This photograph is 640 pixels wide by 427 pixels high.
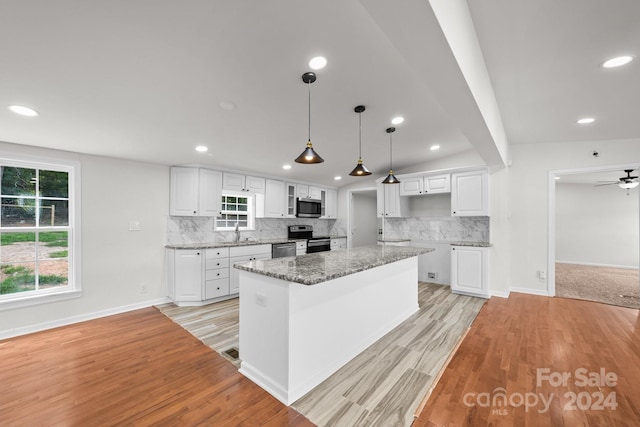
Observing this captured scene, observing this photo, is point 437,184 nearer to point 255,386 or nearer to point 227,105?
point 227,105

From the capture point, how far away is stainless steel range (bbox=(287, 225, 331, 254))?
18.2 feet

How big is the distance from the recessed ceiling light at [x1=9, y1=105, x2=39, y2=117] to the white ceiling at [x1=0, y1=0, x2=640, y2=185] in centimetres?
6

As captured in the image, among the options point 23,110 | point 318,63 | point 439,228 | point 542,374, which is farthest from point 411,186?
point 23,110

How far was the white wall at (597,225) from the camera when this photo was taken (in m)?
6.52

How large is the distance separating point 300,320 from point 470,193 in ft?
12.7

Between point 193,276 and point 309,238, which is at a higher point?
point 309,238

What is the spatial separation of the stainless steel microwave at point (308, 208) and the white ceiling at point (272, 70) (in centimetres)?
220

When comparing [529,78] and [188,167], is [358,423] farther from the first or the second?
[188,167]

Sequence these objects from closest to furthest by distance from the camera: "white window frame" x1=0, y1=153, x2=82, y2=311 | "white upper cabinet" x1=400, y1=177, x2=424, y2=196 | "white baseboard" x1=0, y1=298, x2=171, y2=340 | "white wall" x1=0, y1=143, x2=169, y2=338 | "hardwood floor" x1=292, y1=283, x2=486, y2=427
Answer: "hardwood floor" x1=292, y1=283, x2=486, y2=427, "white baseboard" x1=0, y1=298, x2=171, y2=340, "white window frame" x1=0, y1=153, x2=82, y2=311, "white wall" x1=0, y1=143, x2=169, y2=338, "white upper cabinet" x1=400, y1=177, x2=424, y2=196

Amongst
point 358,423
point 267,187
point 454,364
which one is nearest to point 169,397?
point 358,423

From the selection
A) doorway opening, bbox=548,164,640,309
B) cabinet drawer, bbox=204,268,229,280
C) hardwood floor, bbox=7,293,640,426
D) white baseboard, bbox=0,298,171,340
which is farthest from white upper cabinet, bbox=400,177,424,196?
white baseboard, bbox=0,298,171,340

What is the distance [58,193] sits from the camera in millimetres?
3305

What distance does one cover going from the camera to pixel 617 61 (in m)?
2.18

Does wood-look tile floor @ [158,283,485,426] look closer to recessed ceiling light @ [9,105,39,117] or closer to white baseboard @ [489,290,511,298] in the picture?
white baseboard @ [489,290,511,298]
